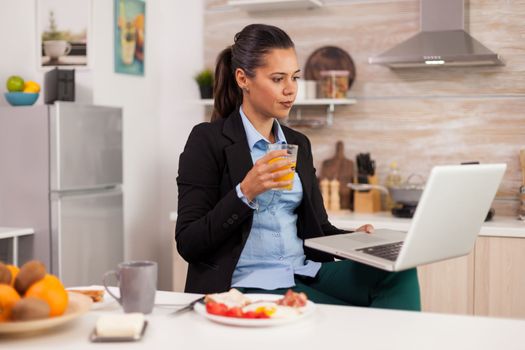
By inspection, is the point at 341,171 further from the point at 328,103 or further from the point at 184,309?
the point at 184,309

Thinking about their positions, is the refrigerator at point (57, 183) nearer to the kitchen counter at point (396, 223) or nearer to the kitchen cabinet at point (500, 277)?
the kitchen counter at point (396, 223)

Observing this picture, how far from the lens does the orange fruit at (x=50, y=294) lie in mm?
1429

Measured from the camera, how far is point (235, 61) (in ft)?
8.11

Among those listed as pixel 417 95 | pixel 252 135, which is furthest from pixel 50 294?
pixel 417 95

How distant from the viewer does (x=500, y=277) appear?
355cm

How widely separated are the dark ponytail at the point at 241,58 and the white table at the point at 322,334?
3.39 feet

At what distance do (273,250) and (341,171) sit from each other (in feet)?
6.66

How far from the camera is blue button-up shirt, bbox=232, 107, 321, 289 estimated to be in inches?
88.4

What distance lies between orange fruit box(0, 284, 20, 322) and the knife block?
286 centimetres

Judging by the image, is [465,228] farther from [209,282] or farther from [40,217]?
[40,217]

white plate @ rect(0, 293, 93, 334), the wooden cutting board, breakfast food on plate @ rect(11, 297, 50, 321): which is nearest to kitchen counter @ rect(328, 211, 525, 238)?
the wooden cutting board

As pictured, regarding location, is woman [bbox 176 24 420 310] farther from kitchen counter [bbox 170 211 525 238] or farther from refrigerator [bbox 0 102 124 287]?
refrigerator [bbox 0 102 124 287]

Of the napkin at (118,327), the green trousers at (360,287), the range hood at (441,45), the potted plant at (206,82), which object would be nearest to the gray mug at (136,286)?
the napkin at (118,327)

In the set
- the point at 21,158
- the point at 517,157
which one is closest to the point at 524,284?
the point at 517,157
